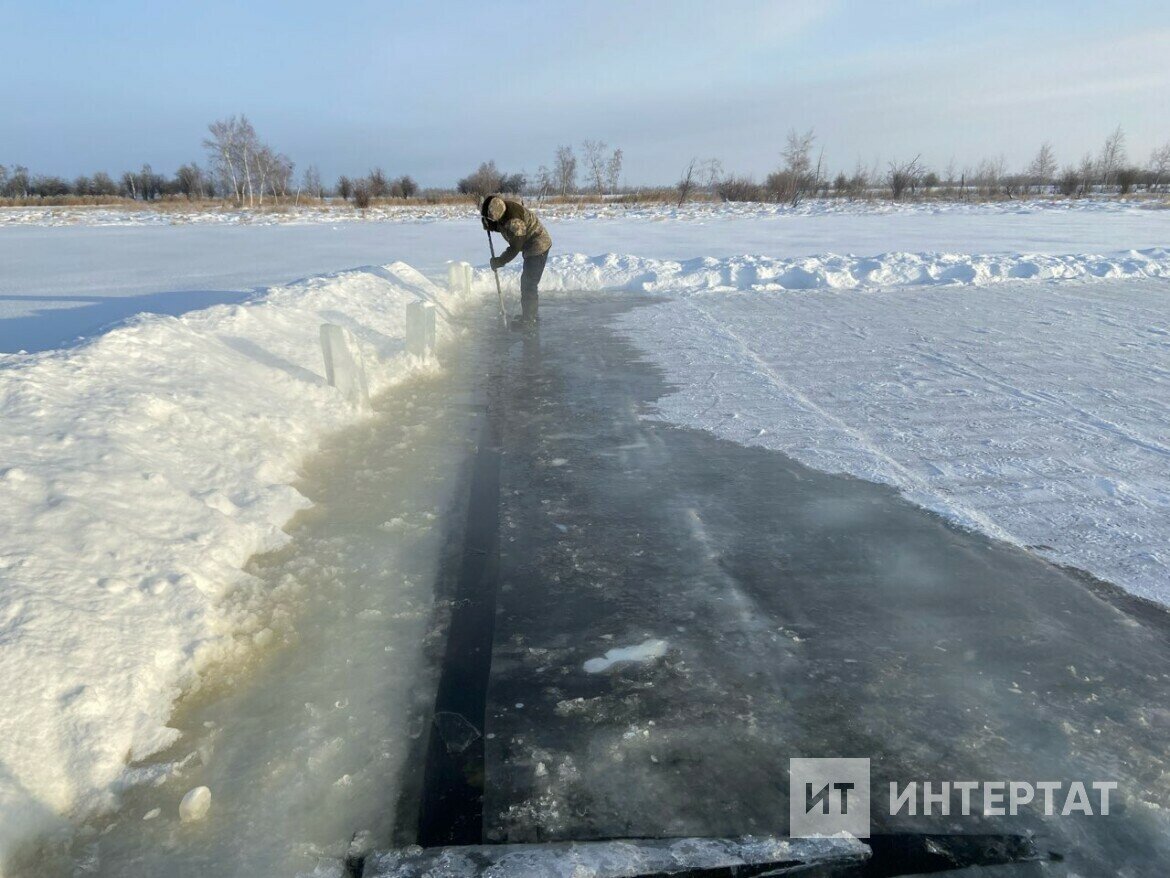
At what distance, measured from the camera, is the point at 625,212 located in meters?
28.6

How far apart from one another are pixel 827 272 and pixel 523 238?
588 centimetres

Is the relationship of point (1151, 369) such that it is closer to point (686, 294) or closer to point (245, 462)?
point (686, 294)

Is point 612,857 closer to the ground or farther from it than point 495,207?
closer to the ground

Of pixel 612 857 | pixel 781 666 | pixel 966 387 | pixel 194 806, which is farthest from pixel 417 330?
pixel 612 857

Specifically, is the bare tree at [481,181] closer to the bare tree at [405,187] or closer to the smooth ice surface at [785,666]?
the bare tree at [405,187]

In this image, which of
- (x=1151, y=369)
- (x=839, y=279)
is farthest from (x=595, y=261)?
(x=1151, y=369)

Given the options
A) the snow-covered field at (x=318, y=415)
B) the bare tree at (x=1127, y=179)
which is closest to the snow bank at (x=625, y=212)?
the bare tree at (x=1127, y=179)

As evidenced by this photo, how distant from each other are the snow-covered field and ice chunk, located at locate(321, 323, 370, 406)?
0.15 meters

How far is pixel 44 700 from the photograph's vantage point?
79.9 inches

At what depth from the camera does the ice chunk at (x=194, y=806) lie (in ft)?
6.18

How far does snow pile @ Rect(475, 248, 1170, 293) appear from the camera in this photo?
11609 mm

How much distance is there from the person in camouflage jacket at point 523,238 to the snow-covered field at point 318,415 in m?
1.39

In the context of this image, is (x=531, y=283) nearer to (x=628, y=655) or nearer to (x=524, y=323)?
(x=524, y=323)

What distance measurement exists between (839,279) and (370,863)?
1146 cm
